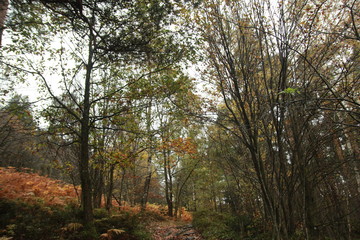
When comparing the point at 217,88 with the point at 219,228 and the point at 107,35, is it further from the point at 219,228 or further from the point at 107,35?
the point at 219,228

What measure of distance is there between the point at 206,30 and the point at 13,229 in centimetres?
654

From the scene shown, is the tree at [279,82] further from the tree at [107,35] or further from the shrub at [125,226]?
the shrub at [125,226]

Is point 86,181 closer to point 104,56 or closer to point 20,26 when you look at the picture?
point 104,56

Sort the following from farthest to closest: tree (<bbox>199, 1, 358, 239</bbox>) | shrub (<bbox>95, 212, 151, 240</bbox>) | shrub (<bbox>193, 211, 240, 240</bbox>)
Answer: shrub (<bbox>193, 211, 240, 240</bbox>)
shrub (<bbox>95, 212, 151, 240</bbox>)
tree (<bbox>199, 1, 358, 239</bbox>)

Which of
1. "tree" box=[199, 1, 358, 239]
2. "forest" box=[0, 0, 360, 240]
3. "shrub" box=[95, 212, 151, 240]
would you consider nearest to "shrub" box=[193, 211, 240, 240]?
"forest" box=[0, 0, 360, 240]

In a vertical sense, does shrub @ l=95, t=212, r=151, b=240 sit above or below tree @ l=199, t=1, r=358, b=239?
below

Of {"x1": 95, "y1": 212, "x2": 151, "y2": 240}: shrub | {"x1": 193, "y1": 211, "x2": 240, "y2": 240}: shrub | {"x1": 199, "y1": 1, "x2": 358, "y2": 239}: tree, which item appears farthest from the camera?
{"x1": 193, "y1": 211, "x2": 240, "y2": 240}: shrub

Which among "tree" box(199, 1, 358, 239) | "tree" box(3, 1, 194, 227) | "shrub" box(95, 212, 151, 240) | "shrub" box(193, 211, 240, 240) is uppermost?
"tree" box(3, 1, 194, 227)

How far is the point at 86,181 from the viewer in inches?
215

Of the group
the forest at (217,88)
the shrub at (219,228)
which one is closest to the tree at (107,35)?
the forest at (217,88)

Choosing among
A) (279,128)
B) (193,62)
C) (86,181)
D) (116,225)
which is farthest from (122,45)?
(116,225)

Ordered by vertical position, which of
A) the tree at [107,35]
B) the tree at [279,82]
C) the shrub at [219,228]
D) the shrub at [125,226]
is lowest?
the shrub at [219,228]

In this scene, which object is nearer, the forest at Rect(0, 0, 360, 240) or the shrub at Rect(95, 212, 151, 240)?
the forest at Rect(0, 0, 360, 240)

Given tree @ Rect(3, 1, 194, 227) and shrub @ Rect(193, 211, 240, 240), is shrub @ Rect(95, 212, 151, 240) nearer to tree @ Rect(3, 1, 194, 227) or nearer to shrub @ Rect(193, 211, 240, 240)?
tree @ Rect(3, 1, 194, 227)
